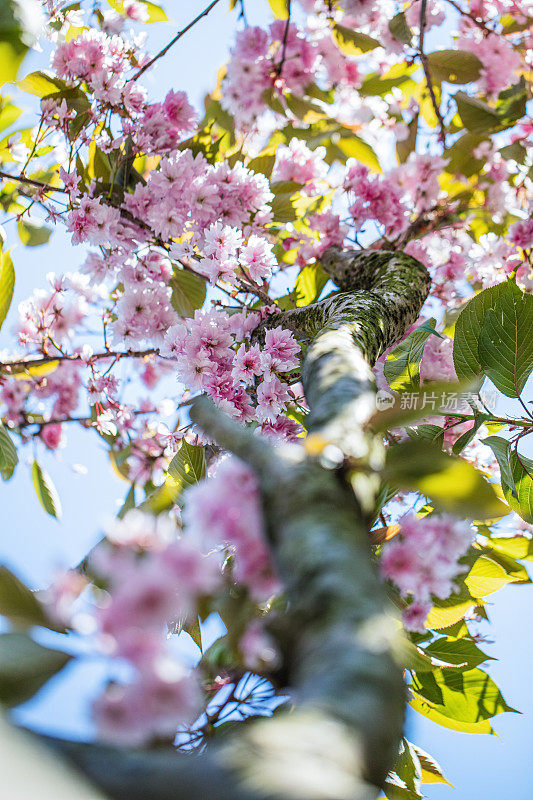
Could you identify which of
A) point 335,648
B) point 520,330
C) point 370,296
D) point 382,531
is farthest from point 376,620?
point 520,330

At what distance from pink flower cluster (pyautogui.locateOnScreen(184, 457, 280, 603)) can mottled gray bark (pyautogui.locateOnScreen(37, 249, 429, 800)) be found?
0.11ft

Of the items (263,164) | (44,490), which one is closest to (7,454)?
(44,490)

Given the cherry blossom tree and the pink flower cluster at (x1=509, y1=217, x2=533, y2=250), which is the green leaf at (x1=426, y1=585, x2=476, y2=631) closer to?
the cherry blossom tree

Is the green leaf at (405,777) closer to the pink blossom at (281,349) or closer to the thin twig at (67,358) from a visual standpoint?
the pink blossom at (281,349)

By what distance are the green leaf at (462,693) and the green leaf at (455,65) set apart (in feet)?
6.48

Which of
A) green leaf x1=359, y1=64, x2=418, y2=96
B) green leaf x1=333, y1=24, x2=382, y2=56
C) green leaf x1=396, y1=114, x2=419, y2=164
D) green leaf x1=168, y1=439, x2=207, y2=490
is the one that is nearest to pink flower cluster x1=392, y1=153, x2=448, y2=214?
green leaf x1=396, y1=114, x2=419, y2=164

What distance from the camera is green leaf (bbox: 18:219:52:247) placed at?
1.98 meters

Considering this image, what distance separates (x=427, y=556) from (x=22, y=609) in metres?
0.35

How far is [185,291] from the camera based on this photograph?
1.61m

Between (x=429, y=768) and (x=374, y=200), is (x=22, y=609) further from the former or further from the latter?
(x=374, y=200)

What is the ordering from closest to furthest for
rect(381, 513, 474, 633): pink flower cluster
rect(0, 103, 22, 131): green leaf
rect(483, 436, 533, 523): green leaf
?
rect(381, 513, 474, 633): pink flower cluster → rect(483, 436, 533, 523): green leaf → rect(0, 103, 22, 131): green leaf

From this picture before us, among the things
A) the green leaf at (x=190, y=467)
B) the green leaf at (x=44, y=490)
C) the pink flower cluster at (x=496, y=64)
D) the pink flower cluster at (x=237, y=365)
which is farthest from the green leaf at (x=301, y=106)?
the green leaf at (x=44, y=490)

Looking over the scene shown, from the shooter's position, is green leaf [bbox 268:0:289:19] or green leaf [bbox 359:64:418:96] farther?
green leaf [bbox 359:64:418:96]

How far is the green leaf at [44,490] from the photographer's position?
6.25ft
